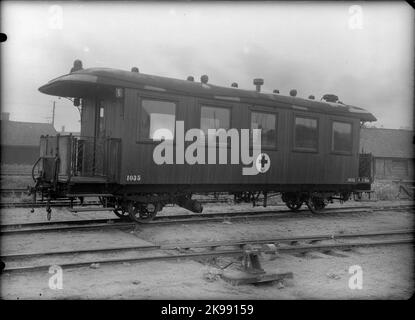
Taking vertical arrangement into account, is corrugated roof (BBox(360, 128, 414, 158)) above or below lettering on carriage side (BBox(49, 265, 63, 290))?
above

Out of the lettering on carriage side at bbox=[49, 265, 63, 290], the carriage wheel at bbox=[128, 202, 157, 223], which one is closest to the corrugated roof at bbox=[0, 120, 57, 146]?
the carriage wheel at bbox=[128, 202, 157, 223]

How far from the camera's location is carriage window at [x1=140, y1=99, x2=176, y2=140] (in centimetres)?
941

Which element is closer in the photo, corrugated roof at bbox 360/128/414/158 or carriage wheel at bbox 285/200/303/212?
carriage wheel at bbox 285/200/303/212

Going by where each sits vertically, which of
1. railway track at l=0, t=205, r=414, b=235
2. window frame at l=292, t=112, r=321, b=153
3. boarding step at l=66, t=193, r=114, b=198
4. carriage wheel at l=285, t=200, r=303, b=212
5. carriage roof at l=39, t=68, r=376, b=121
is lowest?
railway track at l=0, t=205, r=414, b=235

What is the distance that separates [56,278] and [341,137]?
1027cm

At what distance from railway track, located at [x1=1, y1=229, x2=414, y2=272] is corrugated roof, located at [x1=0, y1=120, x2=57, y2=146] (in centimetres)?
3633

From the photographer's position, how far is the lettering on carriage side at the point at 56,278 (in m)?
5.31

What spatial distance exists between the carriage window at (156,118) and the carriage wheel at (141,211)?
5.63 ft

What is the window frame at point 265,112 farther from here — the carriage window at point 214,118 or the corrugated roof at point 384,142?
the corrugated roof at point 384,142

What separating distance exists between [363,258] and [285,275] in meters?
2.41

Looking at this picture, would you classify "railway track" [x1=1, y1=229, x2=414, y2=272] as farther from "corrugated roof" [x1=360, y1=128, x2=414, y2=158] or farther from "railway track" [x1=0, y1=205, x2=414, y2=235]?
"corrugated roof" [x1=360, y1=128, x2=414, y2=158]

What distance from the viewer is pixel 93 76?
29.1 feet
